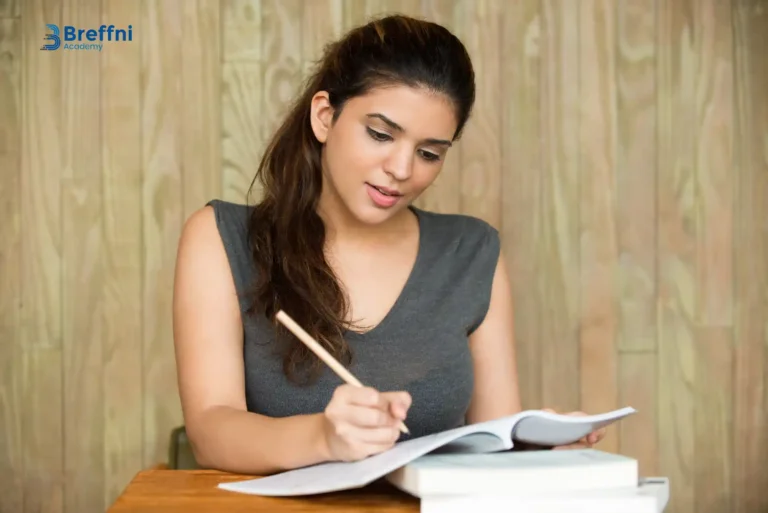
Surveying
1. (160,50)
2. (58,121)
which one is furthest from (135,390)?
(160,50)

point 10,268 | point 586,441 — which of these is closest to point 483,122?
point 10,268

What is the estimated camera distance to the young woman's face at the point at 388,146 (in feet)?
4.88

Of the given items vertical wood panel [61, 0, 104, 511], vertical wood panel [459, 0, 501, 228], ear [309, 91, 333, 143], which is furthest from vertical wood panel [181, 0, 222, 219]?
Result: ear [309, 91, 333, 143]

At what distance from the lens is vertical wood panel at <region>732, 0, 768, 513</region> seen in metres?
2.55

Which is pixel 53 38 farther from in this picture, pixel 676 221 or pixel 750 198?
pixel 750 198

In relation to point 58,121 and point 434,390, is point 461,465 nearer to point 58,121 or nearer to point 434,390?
point 434,390

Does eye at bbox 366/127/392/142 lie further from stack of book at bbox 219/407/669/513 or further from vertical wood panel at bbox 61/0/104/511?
vertical wood panel at bbox 61/0/104/511

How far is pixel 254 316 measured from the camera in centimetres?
153

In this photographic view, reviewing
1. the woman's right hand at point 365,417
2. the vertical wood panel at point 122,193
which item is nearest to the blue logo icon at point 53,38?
the vertical wood panel at point 122,193

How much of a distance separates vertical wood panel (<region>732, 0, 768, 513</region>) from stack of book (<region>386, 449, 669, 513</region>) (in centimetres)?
178

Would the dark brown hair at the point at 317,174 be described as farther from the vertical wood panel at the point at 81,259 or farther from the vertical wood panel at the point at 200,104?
the vertical wood panel at the point at 81,259

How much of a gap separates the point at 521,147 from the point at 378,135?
1.07 meters

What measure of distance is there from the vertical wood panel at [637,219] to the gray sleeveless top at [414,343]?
87 centimetres

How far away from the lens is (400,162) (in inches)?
58.1
